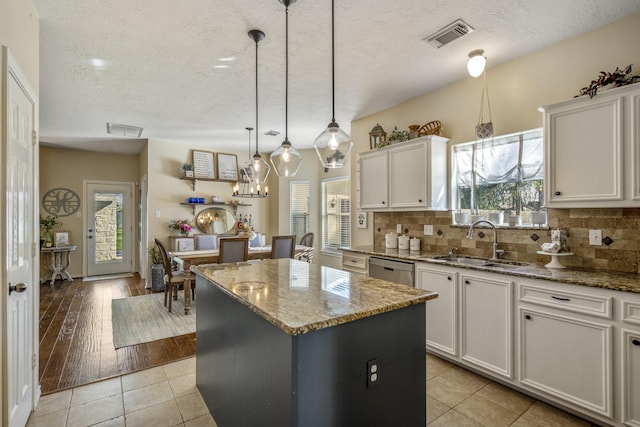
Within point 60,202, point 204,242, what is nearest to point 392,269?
point 204,242

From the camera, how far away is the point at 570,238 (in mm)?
2475

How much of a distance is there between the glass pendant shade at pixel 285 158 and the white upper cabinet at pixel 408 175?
1462 millimetres

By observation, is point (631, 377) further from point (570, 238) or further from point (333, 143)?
point (333, 143)

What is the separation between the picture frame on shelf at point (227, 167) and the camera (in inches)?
250

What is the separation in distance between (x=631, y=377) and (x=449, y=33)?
2.49 metres

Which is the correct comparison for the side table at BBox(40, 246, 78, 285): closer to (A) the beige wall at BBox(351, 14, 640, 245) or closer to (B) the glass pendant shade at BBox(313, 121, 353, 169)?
(B) the glass pendant shade at BBox(313, 121, 353, 169)

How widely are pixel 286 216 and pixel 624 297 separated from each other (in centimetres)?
557

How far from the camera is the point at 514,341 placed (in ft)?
7.46

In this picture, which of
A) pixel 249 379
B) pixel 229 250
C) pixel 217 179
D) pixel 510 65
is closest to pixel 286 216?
pixel 217 179

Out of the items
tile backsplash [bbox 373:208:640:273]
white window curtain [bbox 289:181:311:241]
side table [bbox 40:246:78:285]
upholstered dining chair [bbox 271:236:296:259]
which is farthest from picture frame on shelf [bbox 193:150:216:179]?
tile backsplash [bbox 373:208:640:273]

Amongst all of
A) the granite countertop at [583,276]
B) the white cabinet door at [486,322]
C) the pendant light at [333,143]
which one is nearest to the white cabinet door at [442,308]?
the white cabinet door at [486,322]

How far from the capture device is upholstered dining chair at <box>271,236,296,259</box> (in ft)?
14.2

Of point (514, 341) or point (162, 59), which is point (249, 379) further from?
point (162, 59)

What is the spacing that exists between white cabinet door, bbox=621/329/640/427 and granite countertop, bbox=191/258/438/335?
121 cm
